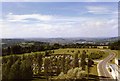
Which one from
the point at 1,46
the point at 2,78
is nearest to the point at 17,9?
the point at 1,46

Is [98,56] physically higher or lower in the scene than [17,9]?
lower

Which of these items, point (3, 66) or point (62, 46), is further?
point (62, 46)

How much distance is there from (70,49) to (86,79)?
29.9 feet

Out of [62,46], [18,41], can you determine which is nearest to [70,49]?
[62,46]

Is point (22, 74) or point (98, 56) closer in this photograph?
point (22, 74)

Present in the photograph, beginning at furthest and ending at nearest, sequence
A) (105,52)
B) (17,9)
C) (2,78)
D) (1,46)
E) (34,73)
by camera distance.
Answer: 1. (105,52)
2. (17,9)
3. (1,46)
4. (34,73)
5. (2,78)

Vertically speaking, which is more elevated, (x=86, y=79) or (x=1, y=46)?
(x=1, y=46)

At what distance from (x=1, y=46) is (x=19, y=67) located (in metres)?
3.51

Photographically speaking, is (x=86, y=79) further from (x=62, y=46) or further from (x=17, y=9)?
(x=62, y=46)

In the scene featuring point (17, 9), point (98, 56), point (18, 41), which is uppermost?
point (17, 9)

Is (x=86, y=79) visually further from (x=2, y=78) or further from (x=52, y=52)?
(x=52, y=52)

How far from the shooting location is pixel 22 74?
934 cm

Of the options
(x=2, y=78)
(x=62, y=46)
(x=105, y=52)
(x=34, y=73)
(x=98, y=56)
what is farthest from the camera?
(x=62, y=46)

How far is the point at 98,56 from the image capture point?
1574 cm
